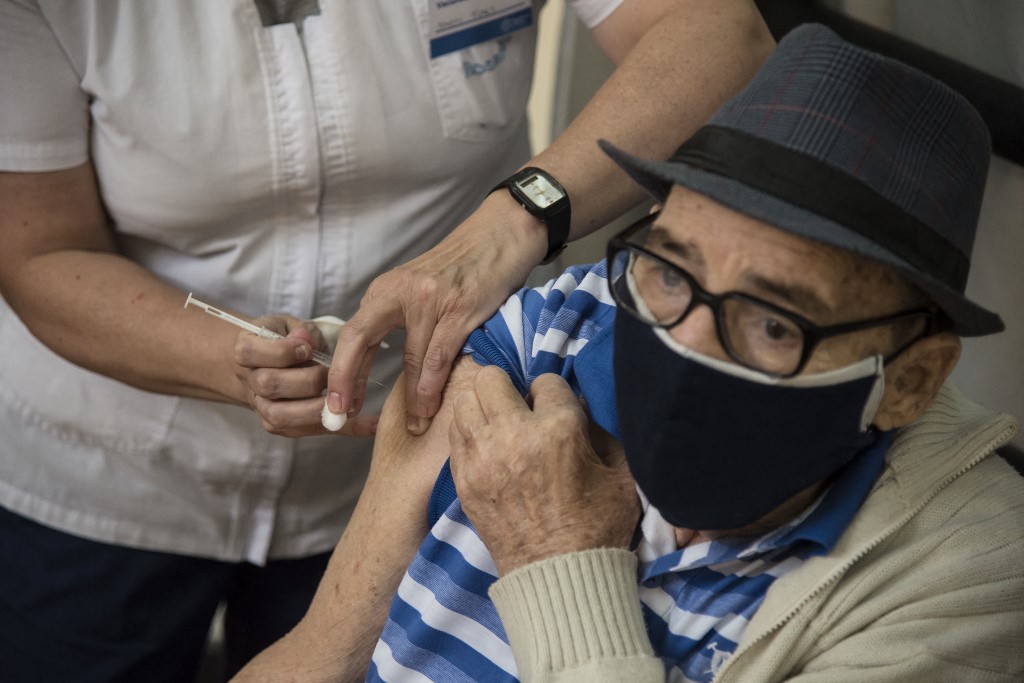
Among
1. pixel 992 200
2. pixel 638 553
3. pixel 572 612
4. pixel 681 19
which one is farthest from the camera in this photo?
pixel 992 200

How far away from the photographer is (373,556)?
1501 millimetres

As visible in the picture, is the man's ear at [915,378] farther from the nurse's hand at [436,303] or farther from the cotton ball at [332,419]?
the cotton ball at [332,419]

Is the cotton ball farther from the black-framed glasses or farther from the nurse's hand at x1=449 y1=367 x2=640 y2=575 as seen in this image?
the black-framed glasses

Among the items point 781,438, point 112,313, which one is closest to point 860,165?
point 781,438

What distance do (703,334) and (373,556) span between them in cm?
62

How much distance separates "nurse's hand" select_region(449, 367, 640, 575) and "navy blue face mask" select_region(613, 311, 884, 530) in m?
0.09

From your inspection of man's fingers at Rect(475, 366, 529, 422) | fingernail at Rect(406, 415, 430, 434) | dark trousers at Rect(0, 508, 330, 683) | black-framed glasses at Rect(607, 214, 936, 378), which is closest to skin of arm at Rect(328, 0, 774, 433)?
fingernail at Rect(406, 415, 430, 434)

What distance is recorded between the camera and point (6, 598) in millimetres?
1864

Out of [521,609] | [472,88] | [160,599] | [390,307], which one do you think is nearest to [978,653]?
[521,609]

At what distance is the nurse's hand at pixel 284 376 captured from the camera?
152cm

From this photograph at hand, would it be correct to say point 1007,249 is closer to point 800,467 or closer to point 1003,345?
point 1003,345

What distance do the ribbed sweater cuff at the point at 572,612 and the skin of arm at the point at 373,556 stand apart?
27cm

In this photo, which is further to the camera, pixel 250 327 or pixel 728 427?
pixel 250 327

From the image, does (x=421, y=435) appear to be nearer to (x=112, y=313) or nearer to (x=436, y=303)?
(x=436, y=303)
